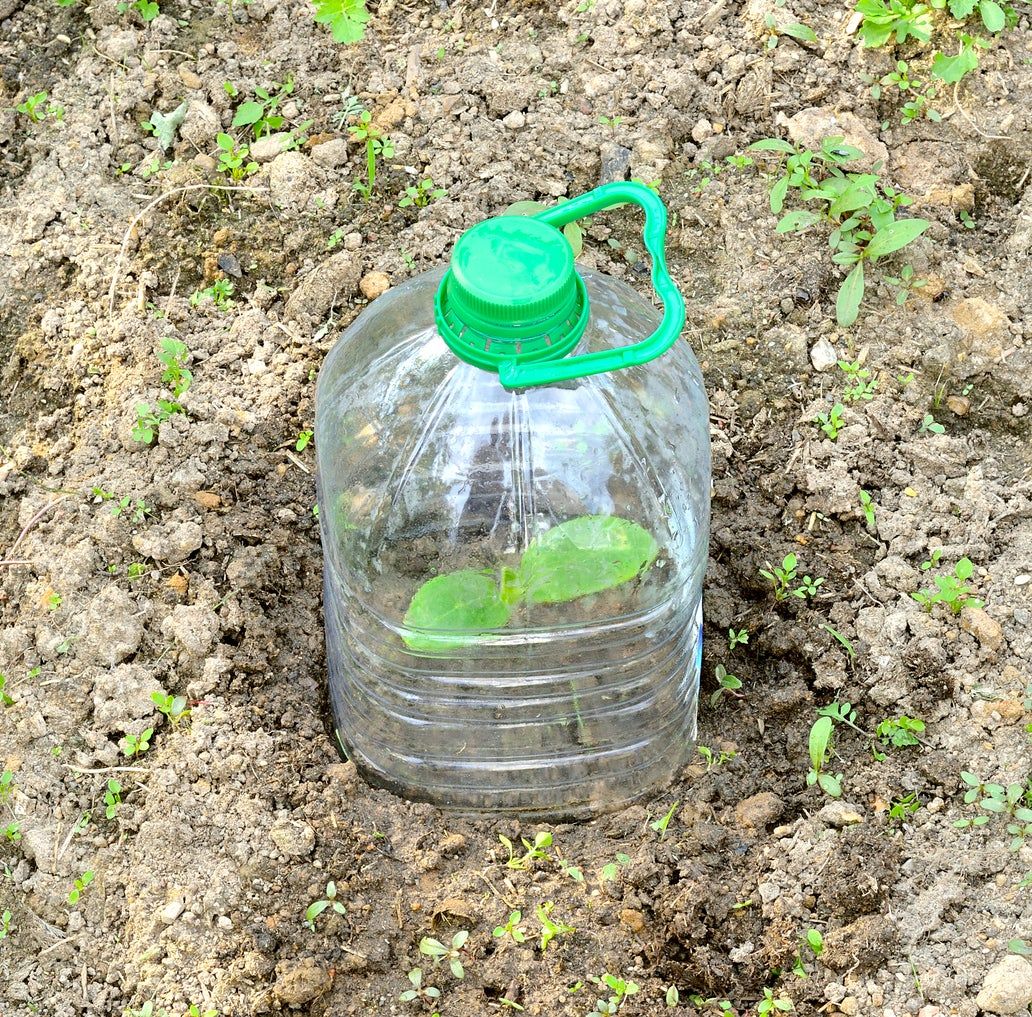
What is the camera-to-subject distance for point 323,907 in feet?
7.97

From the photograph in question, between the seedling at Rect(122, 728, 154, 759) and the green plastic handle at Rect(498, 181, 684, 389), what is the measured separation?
1179 mm

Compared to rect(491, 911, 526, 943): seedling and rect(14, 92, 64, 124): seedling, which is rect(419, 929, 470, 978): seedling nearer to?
rect(491, 911, 526, 943): seedling

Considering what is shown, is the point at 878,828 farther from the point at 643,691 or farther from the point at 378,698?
the point at 378,698

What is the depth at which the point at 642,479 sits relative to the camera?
2.53m

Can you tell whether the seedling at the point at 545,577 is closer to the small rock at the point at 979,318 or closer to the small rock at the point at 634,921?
the small rock at the point at 634,921

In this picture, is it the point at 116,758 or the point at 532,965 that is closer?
the point at 532,965

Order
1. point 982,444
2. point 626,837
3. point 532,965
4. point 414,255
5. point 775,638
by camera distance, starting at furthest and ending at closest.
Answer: point 414,255, point 982,444, point 775,638, point 626,837, point 532,965

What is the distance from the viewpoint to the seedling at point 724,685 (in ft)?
9.36

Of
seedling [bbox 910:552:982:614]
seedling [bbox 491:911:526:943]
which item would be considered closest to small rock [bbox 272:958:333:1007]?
seedling [bbox 491:911:526:943]

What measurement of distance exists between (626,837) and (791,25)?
2.37 meters

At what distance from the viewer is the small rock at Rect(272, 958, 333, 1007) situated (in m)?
2.31

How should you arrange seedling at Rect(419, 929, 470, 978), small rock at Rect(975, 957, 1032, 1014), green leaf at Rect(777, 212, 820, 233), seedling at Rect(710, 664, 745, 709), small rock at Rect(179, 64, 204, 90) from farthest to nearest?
small rock at Rect(179, 64, 204, 90) < green leaf at Rect(777, 212, 820, 233) < seedling at Rect(710, 664, 745, 709) < seedling at Rect(419, 929, 470, 978) < small rock at Rect(975, 957, 1032, 1014)

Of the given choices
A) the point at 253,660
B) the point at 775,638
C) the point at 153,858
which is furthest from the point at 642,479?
the point at 153,858

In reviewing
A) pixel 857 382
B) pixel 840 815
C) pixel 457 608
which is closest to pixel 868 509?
pixel 857 382
